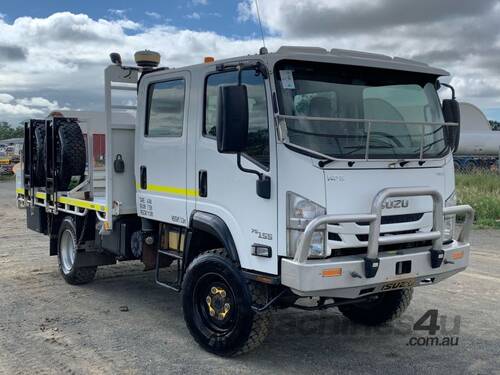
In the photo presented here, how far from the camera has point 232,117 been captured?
13.5 ft

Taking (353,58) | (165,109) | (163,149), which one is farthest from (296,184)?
(165,109)

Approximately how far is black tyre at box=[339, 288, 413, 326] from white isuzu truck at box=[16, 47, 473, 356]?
1 centimetres

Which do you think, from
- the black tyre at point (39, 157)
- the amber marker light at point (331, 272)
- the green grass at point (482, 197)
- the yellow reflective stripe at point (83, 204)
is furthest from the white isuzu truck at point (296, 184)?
the green grass at point (482, 197)

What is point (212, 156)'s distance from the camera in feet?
16.2

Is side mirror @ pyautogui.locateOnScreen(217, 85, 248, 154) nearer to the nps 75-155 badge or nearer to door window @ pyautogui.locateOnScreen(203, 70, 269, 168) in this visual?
door window @ pyautogui.locateOnScreen(203, 70, 269, 168)

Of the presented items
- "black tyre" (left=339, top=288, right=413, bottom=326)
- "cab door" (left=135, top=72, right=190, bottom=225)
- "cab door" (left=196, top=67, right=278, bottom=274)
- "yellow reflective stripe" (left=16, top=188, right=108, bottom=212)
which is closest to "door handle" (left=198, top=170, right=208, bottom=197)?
"cab door" (left=196, top=67, right=278, bottom=274)

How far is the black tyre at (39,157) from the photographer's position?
25.0 feet

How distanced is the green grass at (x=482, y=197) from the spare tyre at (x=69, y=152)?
9537 mm

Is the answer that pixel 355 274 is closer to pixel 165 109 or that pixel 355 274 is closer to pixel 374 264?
pixel 374 264

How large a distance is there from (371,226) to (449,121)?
5.57 feet

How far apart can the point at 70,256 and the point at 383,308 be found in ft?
14.2

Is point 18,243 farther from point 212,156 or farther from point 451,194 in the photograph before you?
point 451,194

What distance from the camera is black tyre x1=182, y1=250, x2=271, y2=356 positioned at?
4543 mm

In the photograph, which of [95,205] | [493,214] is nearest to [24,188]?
[95,205]
